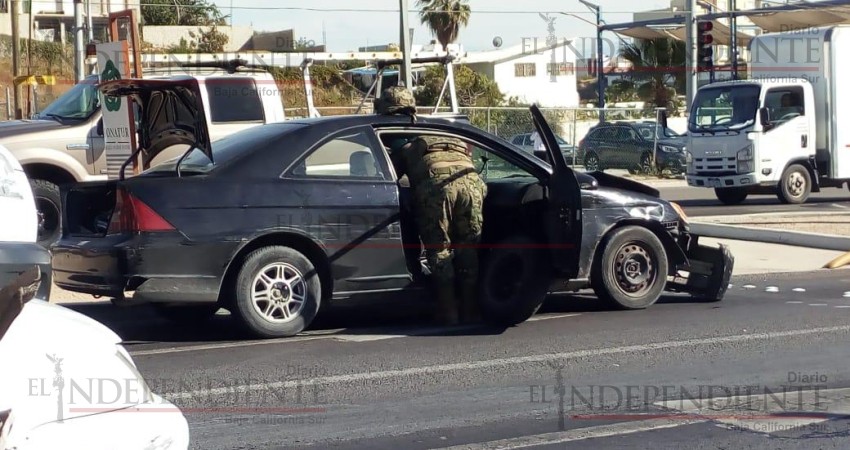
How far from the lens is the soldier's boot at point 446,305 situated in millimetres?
8383

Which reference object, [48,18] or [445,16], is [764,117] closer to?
[445,16]

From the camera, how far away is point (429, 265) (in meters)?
8.38

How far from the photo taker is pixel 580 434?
5.73 meters

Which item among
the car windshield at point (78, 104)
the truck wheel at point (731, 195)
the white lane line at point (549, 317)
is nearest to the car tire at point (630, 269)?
the white lane line at point (549, 317)

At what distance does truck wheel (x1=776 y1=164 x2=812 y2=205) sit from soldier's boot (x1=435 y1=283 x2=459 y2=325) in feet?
48.1

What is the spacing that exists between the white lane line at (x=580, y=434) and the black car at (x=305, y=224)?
2382 millimetres

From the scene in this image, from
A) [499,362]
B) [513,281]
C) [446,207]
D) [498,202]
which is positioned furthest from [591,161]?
[499,362]

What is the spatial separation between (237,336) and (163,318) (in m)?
1.09

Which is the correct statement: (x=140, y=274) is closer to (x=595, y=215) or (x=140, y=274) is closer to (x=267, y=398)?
(x=267, y=398)

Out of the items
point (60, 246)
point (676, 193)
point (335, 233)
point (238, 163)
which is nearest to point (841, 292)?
point (335, 233)

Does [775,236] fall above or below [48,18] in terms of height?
below

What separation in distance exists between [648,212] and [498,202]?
50.3 inches

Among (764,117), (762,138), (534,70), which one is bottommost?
(762,138)

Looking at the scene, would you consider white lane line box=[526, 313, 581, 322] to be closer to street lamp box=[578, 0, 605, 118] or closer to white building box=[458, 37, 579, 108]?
street lamp box=[578, 0, 605, 118]
